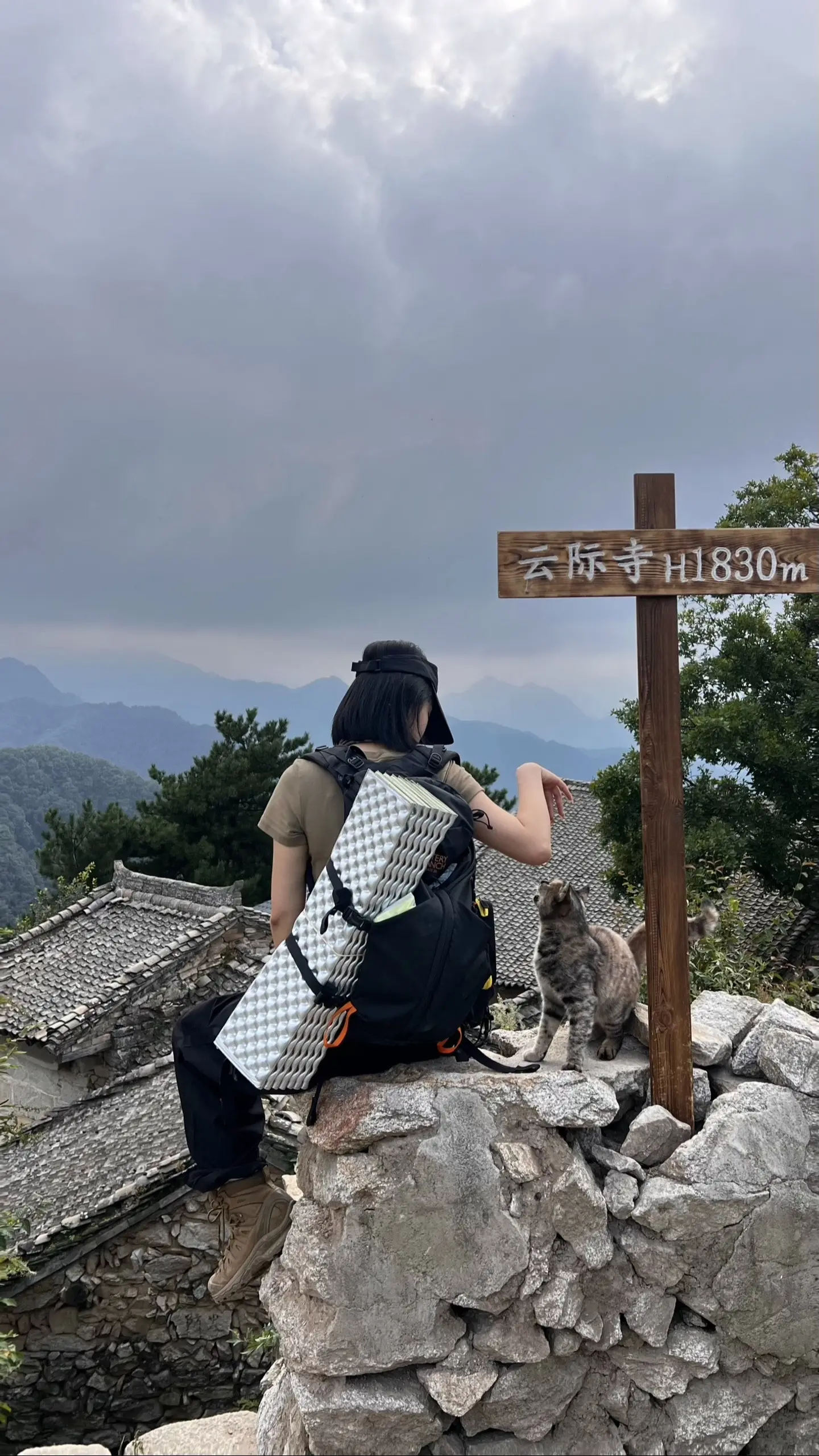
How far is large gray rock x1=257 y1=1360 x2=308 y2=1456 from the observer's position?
11.3 feet

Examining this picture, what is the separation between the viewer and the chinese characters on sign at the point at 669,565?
3707 millimetres

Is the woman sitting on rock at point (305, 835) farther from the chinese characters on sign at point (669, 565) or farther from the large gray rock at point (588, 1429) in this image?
the large gray rock at point (588, 1429)

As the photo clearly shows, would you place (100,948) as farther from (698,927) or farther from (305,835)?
(305,835)

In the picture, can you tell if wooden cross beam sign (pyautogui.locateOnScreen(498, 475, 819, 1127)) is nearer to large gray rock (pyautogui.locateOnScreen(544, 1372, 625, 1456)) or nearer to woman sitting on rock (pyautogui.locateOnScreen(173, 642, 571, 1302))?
woman sitting on rock (pyautogui.locateOnScreen(173, 642, 571, 1302))

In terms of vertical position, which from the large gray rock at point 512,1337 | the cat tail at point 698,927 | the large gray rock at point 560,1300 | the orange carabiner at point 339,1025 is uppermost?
the cat tail at point 698,927

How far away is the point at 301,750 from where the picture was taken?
27578 mm

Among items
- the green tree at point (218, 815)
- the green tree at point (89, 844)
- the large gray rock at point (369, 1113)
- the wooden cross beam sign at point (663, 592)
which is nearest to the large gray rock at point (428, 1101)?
the large gray rock at point (369, 1113)

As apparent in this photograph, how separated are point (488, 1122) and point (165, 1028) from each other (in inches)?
495

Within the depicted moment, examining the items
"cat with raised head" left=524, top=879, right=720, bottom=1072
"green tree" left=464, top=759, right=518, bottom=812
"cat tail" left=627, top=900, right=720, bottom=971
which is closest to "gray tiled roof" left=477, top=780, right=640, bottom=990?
"green tree" left=464, top=759, right=518, bottom=812

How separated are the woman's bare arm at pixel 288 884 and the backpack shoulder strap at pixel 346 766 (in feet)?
0.73

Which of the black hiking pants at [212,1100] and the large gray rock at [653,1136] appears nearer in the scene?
the black hiking pants at [212,1100]

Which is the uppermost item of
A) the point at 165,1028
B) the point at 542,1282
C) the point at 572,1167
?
the point at 572,1167

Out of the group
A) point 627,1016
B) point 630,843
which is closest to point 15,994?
point 630,843

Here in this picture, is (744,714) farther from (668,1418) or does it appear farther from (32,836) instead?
(32,836)
